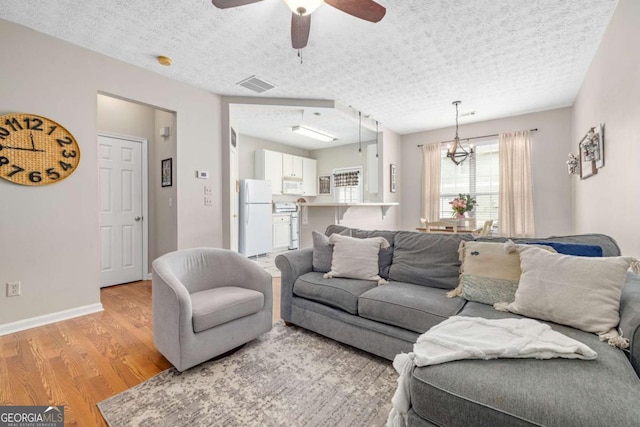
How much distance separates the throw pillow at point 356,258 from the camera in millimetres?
2354

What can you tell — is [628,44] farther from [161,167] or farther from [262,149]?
[262,149]

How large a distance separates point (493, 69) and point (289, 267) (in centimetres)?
311

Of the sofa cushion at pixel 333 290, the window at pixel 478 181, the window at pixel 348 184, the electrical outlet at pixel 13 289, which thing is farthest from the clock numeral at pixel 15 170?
the window at pixel 478 181

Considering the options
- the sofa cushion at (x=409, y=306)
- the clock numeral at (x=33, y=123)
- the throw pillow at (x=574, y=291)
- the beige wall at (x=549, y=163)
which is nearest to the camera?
the throw pillow at (x=574, y=291)

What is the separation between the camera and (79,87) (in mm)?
2789

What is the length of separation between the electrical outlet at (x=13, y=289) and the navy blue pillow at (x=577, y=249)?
13.7 ft

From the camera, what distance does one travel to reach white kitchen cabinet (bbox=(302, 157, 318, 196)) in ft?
23.2

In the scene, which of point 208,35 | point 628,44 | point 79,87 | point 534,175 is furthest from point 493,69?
point 79,87

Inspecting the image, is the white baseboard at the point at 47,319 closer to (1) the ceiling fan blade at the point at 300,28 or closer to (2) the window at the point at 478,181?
(1) the ceiling fan blade at the point at 300,28

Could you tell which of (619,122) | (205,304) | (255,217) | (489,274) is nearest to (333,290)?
(205,304)

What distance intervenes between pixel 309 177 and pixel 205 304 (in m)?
5.57

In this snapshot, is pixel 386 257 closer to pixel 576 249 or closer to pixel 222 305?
pixel 576 249

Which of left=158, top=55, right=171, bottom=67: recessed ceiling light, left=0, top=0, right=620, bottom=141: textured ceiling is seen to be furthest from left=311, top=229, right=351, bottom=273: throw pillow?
left=158, top=55, right=171, bottom=67: recessed ceiling light

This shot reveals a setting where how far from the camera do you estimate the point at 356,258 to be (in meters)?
2.40
